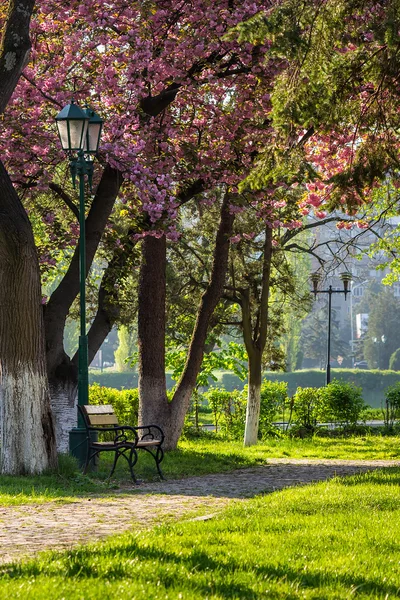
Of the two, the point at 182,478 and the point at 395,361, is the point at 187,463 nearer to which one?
the point at 182,478

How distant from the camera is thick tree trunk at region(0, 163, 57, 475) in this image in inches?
476

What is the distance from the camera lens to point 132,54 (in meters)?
14.2

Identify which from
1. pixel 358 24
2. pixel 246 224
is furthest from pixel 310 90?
pixel 246 224

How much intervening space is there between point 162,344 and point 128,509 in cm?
821

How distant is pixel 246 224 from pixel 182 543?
15145mm

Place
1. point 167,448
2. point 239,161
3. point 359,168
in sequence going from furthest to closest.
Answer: point 167,448 → point 239,161 → point 359,168

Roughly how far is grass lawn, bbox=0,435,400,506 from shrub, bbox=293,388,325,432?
75.2 inches

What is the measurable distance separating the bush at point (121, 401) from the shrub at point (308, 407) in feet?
15.6

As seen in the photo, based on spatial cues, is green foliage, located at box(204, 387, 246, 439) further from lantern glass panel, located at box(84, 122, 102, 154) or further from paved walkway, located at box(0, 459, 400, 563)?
lantern glass panel, located at box(84, 122, 102, 154)

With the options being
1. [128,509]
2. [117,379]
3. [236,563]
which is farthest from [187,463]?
[117,379]

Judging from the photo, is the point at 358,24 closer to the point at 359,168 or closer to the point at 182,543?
the point at 359,168

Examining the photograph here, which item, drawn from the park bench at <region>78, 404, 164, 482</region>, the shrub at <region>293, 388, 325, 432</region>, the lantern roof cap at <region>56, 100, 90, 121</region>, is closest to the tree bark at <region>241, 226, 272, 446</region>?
the shrub at <region>293, 388, 325, 432</region>

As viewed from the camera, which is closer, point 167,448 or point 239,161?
point 239,161

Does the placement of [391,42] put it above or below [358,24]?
below
